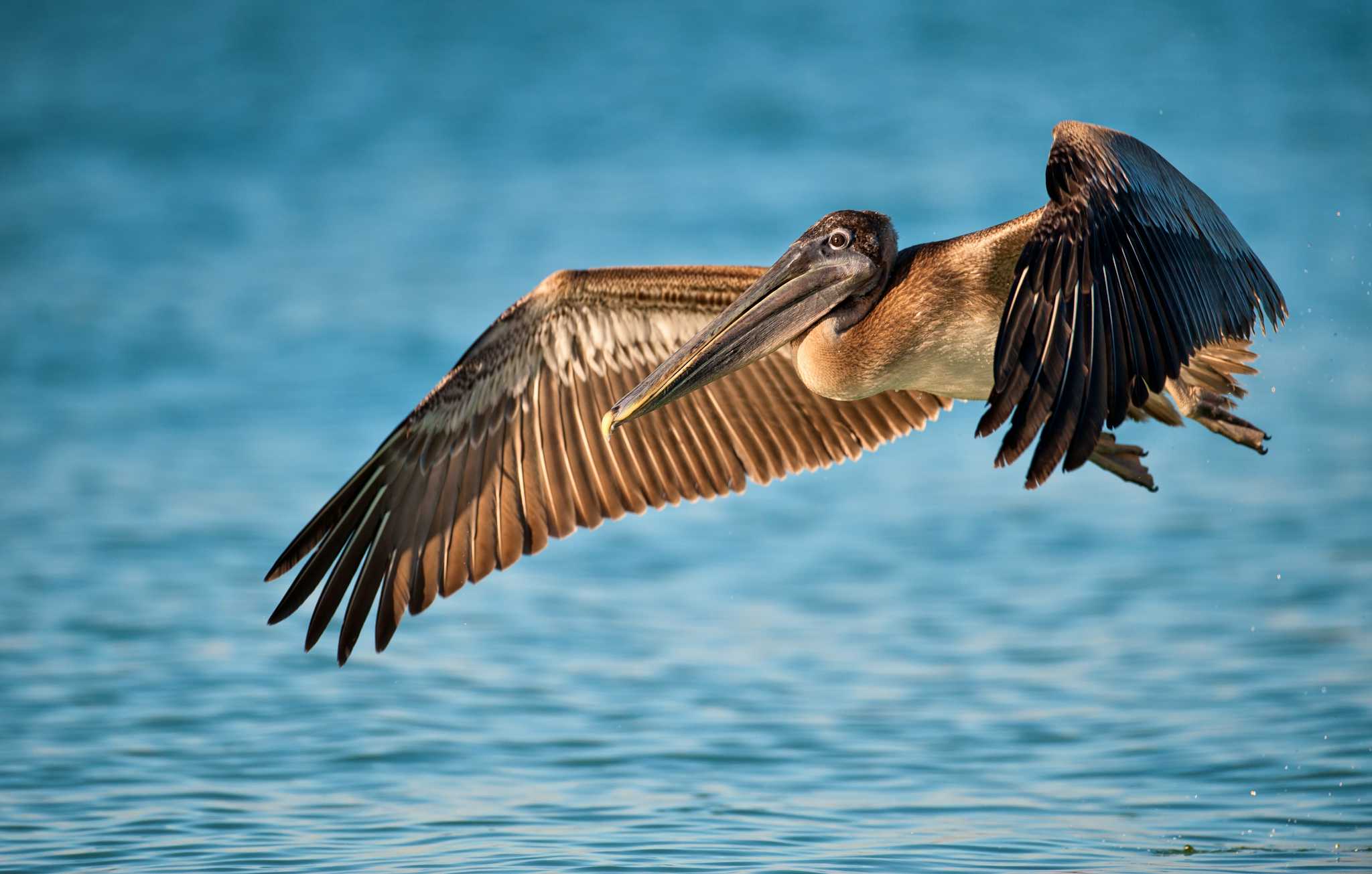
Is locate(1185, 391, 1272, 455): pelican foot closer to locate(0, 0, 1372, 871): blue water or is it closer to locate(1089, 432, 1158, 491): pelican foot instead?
locate(1089, 432, 1158, 491): pelican foot

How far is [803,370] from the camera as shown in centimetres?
618

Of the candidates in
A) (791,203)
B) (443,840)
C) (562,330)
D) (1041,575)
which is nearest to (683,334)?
(562,330)

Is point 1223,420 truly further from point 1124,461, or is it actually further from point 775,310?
point 775,310

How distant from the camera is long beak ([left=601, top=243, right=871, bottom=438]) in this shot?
19.8ft

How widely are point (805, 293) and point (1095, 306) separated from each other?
1.59m

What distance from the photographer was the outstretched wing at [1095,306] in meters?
4.57

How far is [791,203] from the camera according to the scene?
16047mm

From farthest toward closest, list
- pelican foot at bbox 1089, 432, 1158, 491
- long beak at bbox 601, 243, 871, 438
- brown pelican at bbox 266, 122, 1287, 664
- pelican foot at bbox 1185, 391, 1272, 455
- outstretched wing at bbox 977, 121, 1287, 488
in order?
pelican foot at bbox 1089, 432, 1158, 491 < pelican foot at bbox 1185, 391, 1272, 455 < long beak at bbox 601, 243, 871, 438 < brown pelican at bbox 266, 122, 1287, 664 < outstretched wing at bbox 977, 121, 1287, 488

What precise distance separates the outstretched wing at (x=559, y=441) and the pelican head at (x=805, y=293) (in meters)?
0.50

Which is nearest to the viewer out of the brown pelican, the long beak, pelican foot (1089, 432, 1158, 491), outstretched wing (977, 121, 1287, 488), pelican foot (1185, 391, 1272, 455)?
outstretched wing (977, 121, 1287, 488)

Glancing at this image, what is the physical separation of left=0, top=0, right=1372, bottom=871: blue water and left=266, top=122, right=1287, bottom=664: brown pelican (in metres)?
0.97

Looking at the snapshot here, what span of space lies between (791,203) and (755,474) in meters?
9.00

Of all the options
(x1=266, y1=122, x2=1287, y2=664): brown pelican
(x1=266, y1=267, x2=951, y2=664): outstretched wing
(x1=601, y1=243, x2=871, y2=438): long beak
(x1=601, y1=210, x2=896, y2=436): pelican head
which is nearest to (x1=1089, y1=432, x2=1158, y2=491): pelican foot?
(x1=266, y1=122, x2=1287, y2=664): brown pelican

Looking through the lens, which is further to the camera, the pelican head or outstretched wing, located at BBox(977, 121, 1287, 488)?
the pelican head
